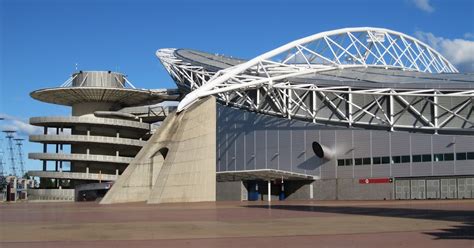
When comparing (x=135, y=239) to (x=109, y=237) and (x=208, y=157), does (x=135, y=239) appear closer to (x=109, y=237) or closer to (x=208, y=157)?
(x=109, y=237)

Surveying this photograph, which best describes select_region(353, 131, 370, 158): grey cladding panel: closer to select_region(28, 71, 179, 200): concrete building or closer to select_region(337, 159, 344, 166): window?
select_region(337, 159, 344, 166): window

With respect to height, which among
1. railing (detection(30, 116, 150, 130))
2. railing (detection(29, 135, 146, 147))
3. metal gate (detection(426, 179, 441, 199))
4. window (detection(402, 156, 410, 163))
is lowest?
metal gate (detection(426, 179, 441, 199))

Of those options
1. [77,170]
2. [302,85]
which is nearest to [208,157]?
[302,85]

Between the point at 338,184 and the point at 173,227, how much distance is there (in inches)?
2071

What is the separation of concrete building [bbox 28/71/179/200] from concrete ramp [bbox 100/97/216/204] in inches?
1864

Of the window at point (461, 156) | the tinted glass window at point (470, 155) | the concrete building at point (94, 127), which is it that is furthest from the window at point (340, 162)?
the concrete building at point (94, 127)

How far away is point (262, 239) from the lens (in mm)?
19422

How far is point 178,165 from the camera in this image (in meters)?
53.4

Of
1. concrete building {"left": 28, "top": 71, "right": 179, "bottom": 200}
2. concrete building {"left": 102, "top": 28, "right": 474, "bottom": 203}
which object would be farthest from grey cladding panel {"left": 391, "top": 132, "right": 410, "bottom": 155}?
concrete building {"left": 28, "top": 71, "right": 179, "bottom": 200}

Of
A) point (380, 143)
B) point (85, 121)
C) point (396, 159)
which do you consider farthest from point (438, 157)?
point (85, 121)

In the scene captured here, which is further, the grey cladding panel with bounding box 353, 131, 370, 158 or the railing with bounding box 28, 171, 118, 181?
the railing with bounding box 28, 171, 118, 181

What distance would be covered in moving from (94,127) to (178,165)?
59538 millimetres

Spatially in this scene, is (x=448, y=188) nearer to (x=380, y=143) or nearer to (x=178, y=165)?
(x=380, y=143)

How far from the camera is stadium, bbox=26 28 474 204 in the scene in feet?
174
